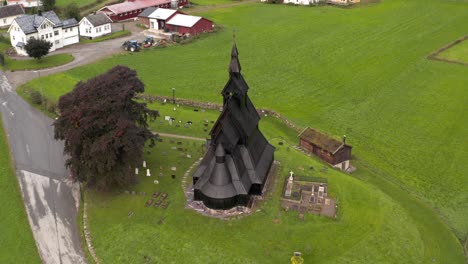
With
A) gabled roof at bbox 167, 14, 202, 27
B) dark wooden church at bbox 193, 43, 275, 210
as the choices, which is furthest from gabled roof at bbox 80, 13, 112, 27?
dark wooden church at bbox 193, 43, 275, 210

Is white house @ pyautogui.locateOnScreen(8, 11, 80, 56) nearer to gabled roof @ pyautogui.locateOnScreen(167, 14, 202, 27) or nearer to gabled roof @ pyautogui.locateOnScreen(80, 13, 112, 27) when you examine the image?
gabled roof @ pyautogui.locateOnScreen(80, 13, 112, 27)

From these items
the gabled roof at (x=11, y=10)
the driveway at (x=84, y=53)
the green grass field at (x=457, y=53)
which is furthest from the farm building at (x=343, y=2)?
the gabled roof at (x=11, y=10)

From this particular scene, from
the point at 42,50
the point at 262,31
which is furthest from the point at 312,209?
the point at 262,31

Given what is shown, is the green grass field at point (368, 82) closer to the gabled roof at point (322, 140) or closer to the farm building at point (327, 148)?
the farm building at point (327, 148)

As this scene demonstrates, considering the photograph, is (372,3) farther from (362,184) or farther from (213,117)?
(362,184)

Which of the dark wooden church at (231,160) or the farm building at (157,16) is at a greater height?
the farm building at (157,16)

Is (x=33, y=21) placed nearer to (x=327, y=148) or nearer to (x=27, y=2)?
(x=27, y=2)
